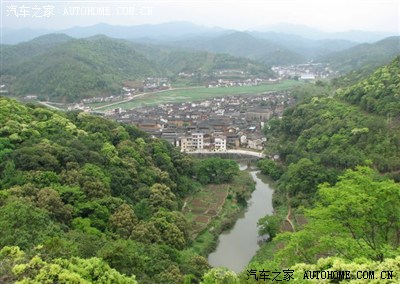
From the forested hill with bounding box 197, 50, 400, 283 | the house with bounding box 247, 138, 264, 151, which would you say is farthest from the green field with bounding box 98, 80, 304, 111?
the forested hill with bounding box 197, 50, 400, 283

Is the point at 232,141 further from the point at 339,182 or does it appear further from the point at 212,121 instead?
the point at 339,182

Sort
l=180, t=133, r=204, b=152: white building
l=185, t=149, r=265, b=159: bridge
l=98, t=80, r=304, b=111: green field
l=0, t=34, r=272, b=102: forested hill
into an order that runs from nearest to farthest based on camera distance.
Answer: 1. l=185, t=149, r=265, b=159: bridge
2. l=180, t=133, r=204, b=152: white building
3. l=98, t=80, r=304, b=111: green field
4. l=0, t=34, r=272, b=102: forested hill

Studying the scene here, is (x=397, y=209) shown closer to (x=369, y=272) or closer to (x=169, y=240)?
(x=369, y=272)

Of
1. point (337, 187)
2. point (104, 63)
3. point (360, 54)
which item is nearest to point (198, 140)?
point (337, 187)

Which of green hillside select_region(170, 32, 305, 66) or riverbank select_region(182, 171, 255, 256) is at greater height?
green hillside select_region(170, 32, 305, 66)

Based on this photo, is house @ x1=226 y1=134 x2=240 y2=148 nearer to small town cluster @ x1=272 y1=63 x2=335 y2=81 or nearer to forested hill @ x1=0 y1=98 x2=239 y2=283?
forested hill @ x1=0 y1=98 x2=239 y2=283

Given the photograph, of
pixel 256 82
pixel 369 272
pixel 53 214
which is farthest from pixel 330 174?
pixel 256 82
